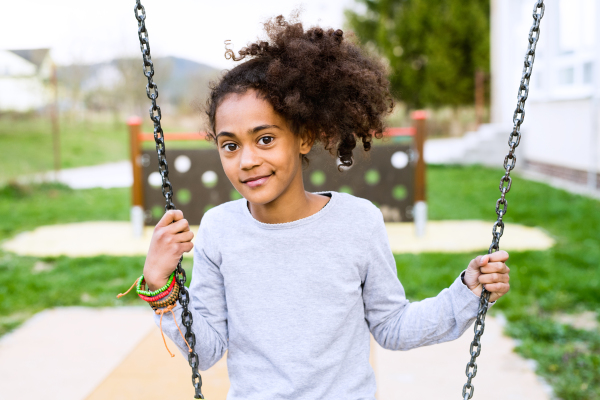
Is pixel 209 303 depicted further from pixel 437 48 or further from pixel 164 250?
pixel 437 48

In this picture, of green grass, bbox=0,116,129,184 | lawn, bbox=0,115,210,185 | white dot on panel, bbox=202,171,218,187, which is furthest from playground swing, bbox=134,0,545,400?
green grass, bbox=0,116,129,184

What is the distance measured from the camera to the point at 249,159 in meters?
1.39

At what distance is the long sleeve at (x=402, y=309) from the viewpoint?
1.46m

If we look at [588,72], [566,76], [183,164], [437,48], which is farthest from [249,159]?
[437,48]

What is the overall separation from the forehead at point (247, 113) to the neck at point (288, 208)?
18cm

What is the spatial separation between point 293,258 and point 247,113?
1.23 feet

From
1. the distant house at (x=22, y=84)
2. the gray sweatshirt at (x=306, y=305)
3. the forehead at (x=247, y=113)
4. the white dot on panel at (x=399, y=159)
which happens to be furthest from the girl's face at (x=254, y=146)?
the distant house at (x=22, y=84)

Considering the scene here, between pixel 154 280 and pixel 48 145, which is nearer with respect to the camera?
pixel 154 280

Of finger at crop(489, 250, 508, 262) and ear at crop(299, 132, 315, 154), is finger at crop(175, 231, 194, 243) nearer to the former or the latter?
ear at crop(299, 132, 315, 154)

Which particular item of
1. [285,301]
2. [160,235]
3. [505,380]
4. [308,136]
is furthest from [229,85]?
[505,380]

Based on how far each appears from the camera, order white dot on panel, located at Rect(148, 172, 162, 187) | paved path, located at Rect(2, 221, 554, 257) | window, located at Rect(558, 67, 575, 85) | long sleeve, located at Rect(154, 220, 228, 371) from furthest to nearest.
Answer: window, located at Rect(558, 67, 575, 85) < white dot on panel, located at Rect(148, 172, 162, 187) < paved path, located at Rect(2, 221, 554, 257) < long sleeve, located at Rect(154, 220, 228, 371)

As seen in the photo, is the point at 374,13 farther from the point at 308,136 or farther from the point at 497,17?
the point at 308,136

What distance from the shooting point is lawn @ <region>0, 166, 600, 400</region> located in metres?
2.89

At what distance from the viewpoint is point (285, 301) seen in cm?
145
